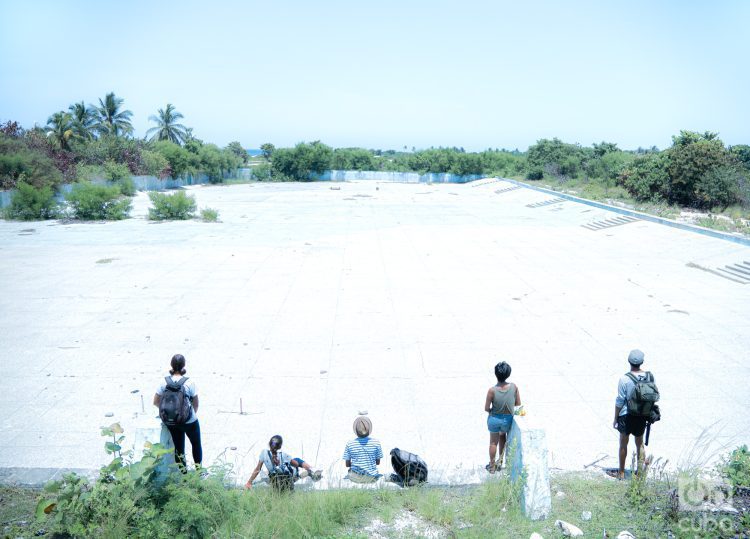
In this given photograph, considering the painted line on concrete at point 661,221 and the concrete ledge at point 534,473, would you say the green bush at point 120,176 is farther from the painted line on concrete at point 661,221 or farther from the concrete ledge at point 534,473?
the concrete ledge at point 534,473

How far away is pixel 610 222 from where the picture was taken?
24344 mm

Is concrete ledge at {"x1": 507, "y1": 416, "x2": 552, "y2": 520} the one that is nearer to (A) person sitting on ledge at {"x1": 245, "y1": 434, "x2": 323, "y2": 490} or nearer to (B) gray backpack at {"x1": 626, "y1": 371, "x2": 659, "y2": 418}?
(B) gray backpack at {"x1": 626, "y1": 371, "x2": 659, "y2": 418}

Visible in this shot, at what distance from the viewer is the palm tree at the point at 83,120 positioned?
161ft

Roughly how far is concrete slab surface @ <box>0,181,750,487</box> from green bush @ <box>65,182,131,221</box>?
507cm

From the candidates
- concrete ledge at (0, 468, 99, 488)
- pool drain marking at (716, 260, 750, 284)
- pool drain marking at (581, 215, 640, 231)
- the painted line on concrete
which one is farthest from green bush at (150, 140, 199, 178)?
concrete ledge at (0, 468, 99, 488)

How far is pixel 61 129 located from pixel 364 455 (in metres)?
49.5

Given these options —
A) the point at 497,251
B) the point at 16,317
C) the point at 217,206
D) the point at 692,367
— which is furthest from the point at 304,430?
the point at 217,206

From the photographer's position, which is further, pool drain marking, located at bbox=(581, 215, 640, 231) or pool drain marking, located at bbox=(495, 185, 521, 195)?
pool drain marking, located at bbox=(495, 185, 521, 195)

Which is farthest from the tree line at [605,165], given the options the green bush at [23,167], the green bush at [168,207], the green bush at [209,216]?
the green bush at [23,167]

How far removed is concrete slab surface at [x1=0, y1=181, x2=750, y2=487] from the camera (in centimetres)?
655

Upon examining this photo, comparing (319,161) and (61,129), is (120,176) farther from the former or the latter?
(319,161)

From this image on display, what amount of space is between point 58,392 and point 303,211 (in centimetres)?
2342

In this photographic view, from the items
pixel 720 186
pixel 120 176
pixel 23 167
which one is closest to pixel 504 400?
pixel 720 186

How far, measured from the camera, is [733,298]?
1281cm
